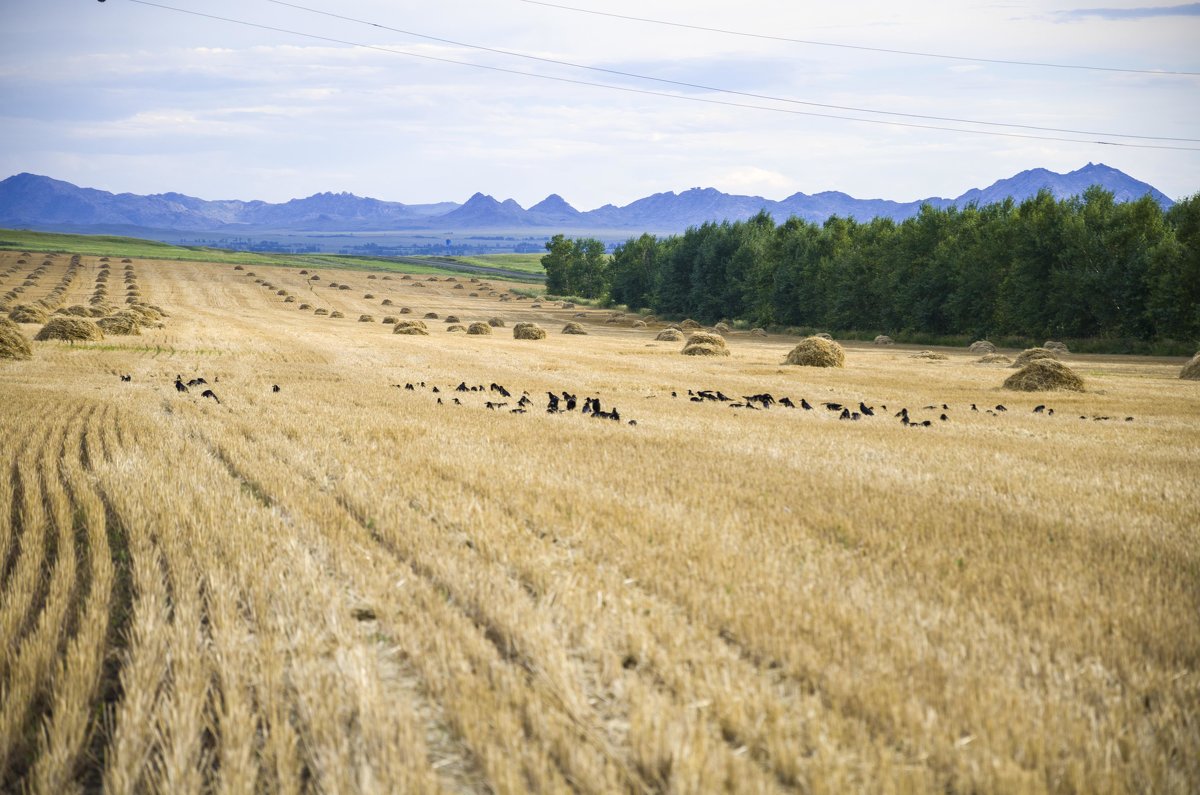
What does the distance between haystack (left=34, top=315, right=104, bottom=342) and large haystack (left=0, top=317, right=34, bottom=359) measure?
7395 mm

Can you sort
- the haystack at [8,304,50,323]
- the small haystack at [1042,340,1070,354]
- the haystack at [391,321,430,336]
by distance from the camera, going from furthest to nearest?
the haystack at [391,321,430,336] < the small haystack at [1042,340,1070,354] < the haystack at [8,304,50,323]

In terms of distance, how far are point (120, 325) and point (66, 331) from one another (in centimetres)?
509

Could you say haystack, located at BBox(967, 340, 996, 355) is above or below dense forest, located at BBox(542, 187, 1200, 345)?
below

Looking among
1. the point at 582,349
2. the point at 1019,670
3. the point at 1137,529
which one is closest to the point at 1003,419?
the point at 1137,529

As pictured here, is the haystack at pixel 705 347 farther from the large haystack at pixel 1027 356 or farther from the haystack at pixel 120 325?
the haystack at pixel 120 325

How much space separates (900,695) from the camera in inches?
183

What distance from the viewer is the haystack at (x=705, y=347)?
137 feet

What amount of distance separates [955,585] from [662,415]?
37.7ft

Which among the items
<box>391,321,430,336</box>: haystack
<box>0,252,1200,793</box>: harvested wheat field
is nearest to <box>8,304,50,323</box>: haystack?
<box>391,321,430,336</box>: haystack

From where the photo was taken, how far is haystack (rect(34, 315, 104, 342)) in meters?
33.8

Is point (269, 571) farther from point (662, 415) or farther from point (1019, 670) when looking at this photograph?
point (662, 415)

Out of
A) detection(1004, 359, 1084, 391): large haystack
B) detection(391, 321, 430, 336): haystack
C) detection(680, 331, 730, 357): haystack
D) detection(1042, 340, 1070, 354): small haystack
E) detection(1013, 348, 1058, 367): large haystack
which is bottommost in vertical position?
detection(391, 321, 430, 336): haystack

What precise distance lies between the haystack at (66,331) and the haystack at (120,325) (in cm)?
340

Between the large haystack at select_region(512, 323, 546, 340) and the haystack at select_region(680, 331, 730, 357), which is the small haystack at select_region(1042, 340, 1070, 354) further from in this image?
the large haystack at select_region(512, 323, 546, 340)
